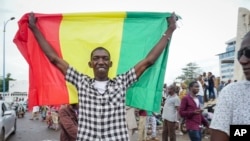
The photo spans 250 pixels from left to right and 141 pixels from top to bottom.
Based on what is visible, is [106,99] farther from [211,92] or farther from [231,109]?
[211,92]

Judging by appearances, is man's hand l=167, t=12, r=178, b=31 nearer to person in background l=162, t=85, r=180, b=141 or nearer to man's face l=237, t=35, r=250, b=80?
man's face l=237, t=35, r=250, b=80

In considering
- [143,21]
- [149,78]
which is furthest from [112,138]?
[143,21]

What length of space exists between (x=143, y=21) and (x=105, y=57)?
111 centimetres

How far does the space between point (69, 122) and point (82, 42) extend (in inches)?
41.9

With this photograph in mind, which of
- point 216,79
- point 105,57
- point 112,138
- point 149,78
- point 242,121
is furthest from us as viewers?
point 216,79

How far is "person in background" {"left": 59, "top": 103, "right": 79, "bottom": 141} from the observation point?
14.2 feet

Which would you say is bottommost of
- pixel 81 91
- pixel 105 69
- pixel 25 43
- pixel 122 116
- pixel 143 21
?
pixel 122 116

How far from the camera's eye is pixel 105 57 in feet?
10.5

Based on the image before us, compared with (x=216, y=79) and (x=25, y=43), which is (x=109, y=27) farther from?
(x=216, y=79)

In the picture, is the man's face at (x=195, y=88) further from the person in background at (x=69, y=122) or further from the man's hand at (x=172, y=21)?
the man's hand at (x=172, y=21)

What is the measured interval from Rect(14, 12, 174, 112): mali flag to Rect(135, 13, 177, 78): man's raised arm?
10.8 inches

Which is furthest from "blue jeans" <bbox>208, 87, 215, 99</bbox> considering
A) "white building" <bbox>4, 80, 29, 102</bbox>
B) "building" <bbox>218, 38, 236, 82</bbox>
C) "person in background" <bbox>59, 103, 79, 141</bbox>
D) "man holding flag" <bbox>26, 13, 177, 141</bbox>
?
"white building" <bbox>4, 80, 29, 102</bbox>

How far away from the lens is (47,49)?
3584 millimetres

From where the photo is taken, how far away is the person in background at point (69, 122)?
433cm
